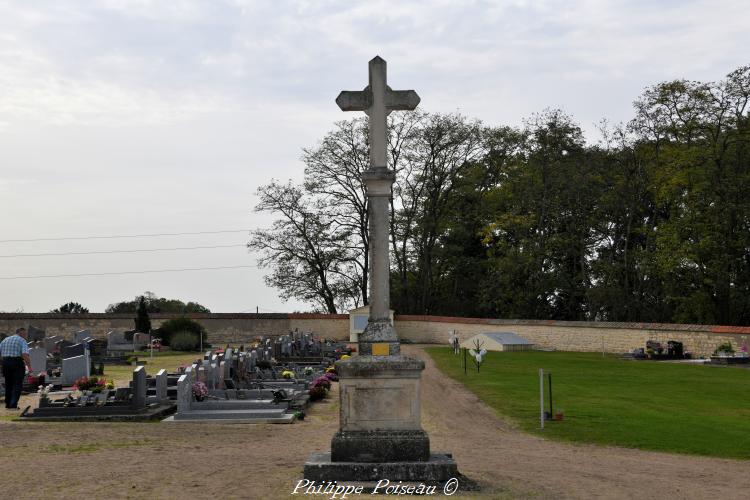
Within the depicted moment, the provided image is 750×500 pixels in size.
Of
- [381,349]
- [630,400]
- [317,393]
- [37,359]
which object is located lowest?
[630,400]

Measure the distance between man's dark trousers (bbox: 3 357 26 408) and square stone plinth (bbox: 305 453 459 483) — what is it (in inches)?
437

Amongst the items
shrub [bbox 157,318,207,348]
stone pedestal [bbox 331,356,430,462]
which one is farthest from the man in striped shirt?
shrub [bbox 157,318,207,348]

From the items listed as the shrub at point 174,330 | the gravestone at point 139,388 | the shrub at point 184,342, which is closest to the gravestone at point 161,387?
the gravestone at point 139,388

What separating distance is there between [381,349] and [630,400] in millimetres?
11812

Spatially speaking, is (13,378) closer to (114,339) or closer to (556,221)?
(114,339)

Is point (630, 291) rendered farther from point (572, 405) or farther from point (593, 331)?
point (572, 405)

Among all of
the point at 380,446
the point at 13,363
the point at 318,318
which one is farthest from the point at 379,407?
the point at 318,318

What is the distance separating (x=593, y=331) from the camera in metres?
40.8

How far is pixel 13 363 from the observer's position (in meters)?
18.2

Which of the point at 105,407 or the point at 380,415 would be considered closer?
the point at 380,415

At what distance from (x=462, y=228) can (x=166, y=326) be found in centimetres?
1964

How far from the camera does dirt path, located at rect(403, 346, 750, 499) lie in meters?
9.55

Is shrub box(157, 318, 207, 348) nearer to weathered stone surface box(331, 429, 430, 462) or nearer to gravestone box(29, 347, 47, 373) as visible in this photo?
gravestone box(29, 347, 47, 373)

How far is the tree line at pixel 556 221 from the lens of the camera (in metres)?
40.9
